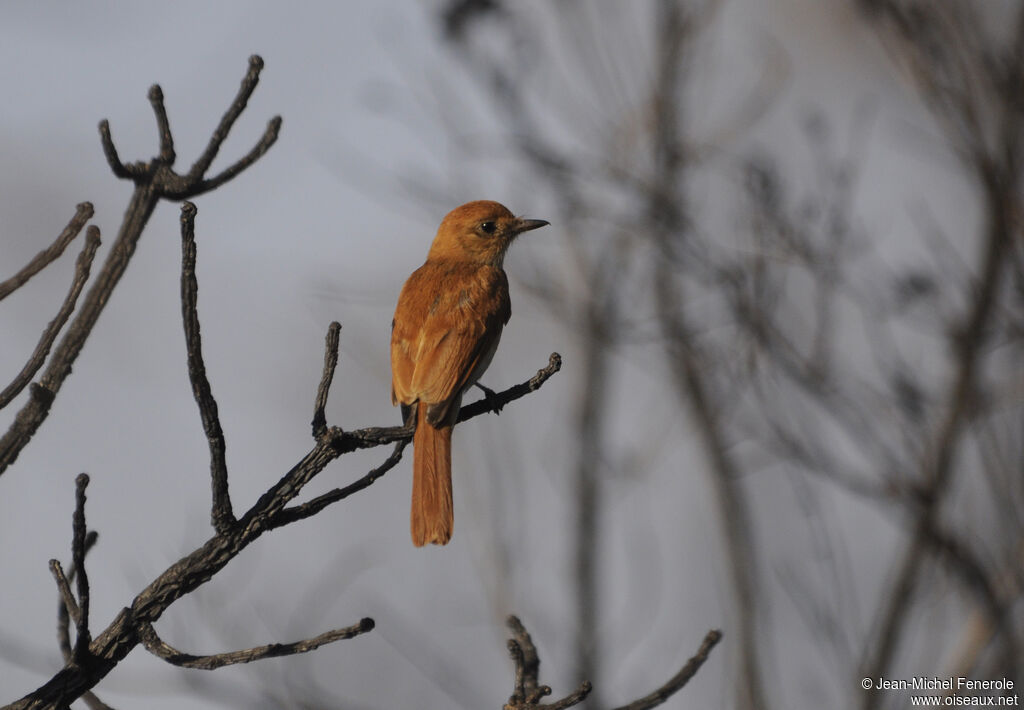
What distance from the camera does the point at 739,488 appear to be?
8.19 meters

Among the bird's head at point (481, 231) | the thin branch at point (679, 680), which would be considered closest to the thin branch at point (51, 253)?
the thin branch at point (679, 680)

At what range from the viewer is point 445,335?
473cm

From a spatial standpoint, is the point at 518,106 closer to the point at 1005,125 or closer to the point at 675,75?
the point at 675,75

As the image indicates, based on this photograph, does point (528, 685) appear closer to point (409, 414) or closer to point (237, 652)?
point (237, 652)

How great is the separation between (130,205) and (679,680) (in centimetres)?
182

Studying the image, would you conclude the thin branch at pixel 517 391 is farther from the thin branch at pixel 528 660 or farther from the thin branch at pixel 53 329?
the thin branch at pixel 53 329

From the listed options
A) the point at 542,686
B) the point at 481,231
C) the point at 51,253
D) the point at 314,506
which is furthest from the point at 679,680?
the point at 481,231

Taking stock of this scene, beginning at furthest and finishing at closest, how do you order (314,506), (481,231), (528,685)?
(481,231), (528,685), (314,506)

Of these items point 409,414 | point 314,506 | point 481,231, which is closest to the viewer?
point 314,506

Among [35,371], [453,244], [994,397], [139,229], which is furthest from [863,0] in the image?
[35,371]

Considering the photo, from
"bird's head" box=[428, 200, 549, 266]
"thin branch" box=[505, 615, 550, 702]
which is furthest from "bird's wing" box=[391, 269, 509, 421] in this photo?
"thin branch" box=[505, 615, 550, 702]

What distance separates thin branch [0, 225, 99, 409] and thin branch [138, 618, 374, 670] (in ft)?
2.10

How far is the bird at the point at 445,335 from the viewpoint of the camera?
404cm

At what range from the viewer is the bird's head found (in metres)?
5.75
